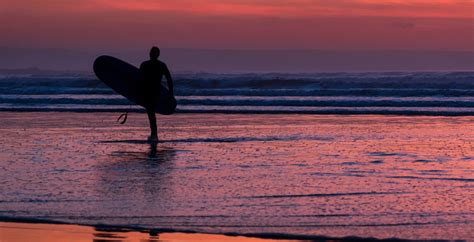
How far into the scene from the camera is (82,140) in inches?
677

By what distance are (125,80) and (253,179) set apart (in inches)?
328

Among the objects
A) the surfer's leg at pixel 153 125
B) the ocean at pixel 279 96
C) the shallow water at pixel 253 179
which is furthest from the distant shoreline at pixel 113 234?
the ocean at pixel 279 96

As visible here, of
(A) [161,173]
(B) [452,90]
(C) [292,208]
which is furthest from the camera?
(B) [452,90]

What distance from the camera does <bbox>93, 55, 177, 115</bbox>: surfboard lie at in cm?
1895

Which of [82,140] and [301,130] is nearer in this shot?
[82,140]

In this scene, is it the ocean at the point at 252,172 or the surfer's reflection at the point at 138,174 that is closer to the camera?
the ocean at the point at 252,172

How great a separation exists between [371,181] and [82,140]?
7.13 meters

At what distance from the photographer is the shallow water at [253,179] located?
891 centimetres

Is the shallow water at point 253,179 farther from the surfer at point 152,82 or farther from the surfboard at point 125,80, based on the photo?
the surfboard at point 125,80

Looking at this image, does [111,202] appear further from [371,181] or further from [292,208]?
[371,181]

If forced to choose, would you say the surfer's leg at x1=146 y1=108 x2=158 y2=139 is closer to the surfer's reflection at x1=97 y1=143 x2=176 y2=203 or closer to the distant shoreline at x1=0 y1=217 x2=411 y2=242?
the surfer's reflection at x1=97 y1=143 x2=176 y2=203

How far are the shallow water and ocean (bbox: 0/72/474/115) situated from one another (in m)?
8.53

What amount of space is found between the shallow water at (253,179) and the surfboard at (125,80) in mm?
591

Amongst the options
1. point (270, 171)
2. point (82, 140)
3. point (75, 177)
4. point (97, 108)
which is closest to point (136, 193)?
point (75, 177)
